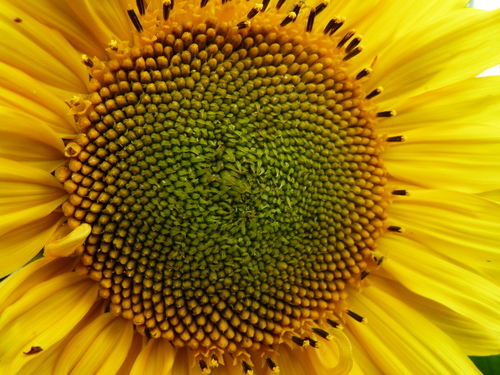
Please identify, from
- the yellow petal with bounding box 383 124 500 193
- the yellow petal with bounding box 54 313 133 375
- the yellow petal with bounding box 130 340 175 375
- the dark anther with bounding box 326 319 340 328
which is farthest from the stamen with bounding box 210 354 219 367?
the yellow petal with bounding box 383 124 500 193

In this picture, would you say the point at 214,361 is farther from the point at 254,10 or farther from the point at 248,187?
the point at 254,10

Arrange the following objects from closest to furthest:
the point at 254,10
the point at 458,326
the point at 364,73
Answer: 1. the point at 254,10
2. the point at 364,73
3. the point at 458,326

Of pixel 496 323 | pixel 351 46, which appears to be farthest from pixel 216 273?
pixel 496 323

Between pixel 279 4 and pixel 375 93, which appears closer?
pixel 279 4

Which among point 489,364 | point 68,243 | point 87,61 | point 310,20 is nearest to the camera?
point 68,243

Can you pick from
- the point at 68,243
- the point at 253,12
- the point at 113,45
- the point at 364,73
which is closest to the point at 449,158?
the point at 364,73

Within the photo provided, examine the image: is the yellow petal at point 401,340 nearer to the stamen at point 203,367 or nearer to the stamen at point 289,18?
the stamen at point 203,367

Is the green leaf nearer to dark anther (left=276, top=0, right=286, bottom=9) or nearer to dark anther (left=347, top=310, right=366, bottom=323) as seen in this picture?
dark anther (left=347, top=310, right=366, bottom=323)
